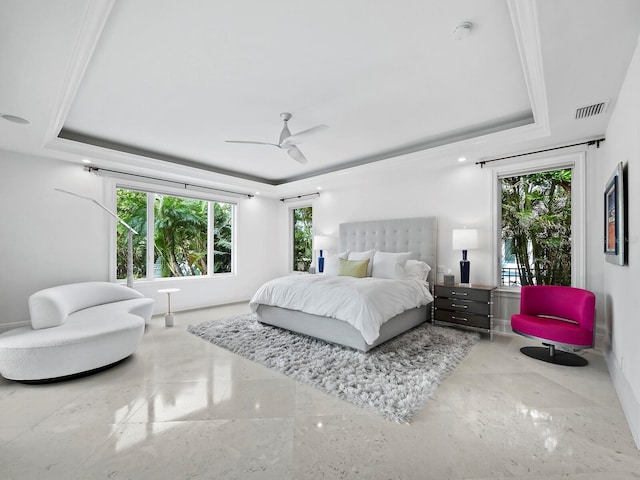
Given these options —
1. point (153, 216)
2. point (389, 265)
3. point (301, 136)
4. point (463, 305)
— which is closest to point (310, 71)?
point (301, 136)

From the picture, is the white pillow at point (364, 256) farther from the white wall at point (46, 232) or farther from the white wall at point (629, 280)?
the white wall at point (46, 232)

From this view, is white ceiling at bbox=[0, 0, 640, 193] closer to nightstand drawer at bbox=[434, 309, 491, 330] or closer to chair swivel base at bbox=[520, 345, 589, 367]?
nightstand drawer at bbox=[434, 309, 491, 330]

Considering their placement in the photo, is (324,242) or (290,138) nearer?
(290,138)

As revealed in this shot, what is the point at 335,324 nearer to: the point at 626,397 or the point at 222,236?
the point at 626,397

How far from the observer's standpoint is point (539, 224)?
13.0 ft

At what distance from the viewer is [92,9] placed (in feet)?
5.28

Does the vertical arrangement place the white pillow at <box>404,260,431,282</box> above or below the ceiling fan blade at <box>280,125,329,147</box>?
below

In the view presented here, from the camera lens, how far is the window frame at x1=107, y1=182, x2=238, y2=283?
4.54m

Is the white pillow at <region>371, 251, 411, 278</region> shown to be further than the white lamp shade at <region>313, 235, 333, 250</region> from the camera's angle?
No

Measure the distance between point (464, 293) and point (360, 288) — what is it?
1.59 meters

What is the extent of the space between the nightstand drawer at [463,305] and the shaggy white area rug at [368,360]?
0.29 metres

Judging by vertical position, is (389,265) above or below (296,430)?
above

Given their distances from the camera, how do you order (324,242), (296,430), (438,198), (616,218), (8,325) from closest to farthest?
(296,430) → (616,218) → (8,325) → (438,198) → (324,242)

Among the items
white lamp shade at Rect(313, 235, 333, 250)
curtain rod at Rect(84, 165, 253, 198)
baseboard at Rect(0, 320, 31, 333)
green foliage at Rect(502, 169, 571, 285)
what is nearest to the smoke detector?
green foliage at Rect(502, 169, 571, 285)
